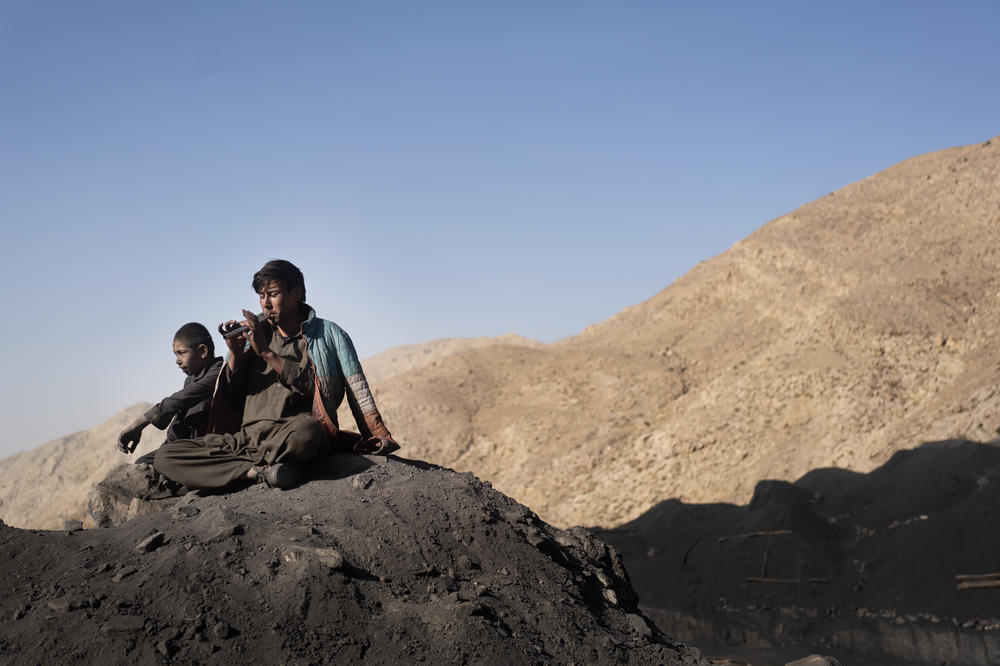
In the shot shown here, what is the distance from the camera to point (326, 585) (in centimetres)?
360

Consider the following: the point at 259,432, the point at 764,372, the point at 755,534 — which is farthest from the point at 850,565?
the point at 259,432

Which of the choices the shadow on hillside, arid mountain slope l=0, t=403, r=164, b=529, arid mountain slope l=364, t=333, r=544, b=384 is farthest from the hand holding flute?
arid mountain slope l=364, t=333, r=544, b=384

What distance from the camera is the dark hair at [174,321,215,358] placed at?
5.27 meters

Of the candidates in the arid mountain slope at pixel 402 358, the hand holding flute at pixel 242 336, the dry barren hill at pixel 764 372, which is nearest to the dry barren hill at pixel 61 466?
the dry barren hill at pixel 764 372

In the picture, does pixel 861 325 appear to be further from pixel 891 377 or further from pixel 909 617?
pixel 909 617

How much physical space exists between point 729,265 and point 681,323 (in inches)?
95.0

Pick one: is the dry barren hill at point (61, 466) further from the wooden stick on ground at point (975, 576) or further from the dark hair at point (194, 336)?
the dark hair at point (194, 336)

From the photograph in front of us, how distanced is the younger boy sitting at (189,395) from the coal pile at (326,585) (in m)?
0.62

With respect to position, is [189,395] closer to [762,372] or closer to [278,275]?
[278,275]

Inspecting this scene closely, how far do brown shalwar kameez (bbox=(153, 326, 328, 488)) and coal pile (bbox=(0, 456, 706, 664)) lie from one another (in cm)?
17

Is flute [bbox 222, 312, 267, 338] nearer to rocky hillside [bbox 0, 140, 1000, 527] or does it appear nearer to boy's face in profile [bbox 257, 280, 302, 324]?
boy's face in profile [bbox 257, 280, 302, 324]

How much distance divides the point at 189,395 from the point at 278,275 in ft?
3.33

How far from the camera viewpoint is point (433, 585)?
392 centimetres

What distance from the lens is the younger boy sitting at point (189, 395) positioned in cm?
503
